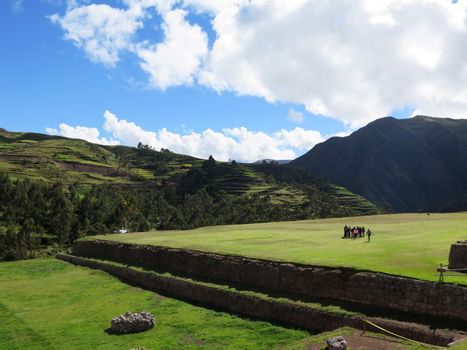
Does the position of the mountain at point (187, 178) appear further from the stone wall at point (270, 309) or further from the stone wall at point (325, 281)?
the stone wall at point (270, 309)

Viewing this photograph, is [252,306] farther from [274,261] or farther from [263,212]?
[263,212]

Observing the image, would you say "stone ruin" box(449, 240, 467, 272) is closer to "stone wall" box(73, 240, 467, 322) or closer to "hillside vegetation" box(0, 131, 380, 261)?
"stone wall" box(73, 240, 467, 322)

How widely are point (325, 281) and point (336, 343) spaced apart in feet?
21.3

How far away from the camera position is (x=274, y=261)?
2503 centimetres

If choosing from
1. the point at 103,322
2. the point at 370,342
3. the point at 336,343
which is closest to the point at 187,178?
the point at 103,322

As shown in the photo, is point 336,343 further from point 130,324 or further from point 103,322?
point 103,322

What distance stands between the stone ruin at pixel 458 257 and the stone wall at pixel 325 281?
2363 mm

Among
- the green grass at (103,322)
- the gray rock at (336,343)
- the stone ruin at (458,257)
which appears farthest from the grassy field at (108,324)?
the stone ruin at (458,257)

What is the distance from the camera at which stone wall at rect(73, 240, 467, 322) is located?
58.1 feet

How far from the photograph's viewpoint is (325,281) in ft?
72.0

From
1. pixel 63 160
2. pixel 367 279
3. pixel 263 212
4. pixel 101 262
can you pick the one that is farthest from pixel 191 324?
pixel 63 160

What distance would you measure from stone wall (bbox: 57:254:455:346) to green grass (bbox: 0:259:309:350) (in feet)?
2.61

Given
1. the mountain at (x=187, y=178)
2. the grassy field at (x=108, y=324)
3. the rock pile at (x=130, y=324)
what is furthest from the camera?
the mountain at (x=187, y=178)

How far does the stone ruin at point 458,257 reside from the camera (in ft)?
63.7
